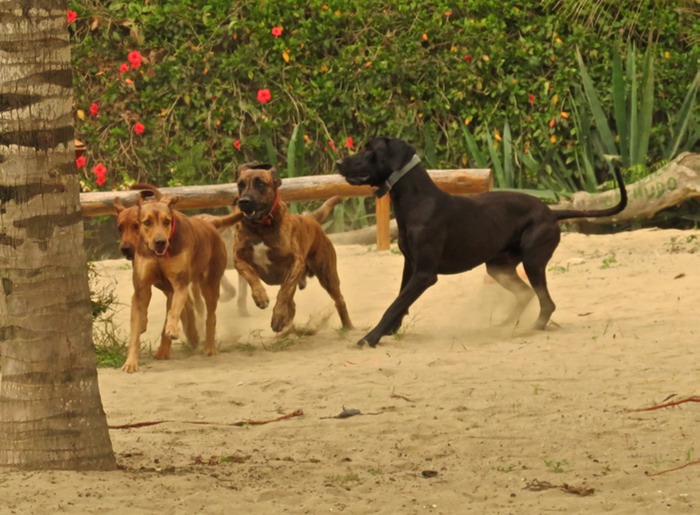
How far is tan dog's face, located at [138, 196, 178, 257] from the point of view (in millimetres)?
8016

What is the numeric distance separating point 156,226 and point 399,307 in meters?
1.75

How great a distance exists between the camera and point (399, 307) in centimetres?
886

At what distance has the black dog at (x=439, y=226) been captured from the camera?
901 centimetres

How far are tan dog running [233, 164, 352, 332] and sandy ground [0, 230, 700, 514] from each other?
1.19 ft

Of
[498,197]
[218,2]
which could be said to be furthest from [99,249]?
[498,197]

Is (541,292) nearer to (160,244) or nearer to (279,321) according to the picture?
(279,321)

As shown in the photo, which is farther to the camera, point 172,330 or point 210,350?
point 210,350

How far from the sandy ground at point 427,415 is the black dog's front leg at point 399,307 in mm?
125

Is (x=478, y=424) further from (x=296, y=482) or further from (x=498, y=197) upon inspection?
(x=498, y=197)

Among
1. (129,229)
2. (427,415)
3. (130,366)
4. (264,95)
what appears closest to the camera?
(427,415)

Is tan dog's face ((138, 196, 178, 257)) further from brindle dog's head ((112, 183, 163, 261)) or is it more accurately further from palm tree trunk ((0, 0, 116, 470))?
palm tree trunk ((0, 0, 116, 470))

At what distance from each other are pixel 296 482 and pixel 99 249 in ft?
31.6

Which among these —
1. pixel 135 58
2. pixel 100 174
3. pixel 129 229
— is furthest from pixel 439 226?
pixel 135 58

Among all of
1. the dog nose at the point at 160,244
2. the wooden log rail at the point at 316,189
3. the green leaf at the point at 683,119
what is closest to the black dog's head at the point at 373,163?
the dog nose at the point at 160,244
